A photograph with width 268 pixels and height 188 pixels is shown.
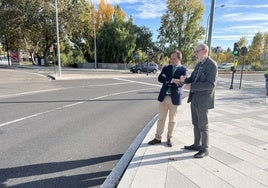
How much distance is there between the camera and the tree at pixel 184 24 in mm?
43625

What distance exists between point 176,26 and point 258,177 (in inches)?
1749

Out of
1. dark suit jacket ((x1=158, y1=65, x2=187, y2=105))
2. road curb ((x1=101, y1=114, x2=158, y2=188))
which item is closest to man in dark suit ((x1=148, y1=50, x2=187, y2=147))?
dark suit jacket ((x1=158, y1=65, x2=187, y2=105))

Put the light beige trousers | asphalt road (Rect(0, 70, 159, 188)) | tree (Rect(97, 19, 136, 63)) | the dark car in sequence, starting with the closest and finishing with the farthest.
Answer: asphalt road (Rect(0, 70, 159, 188))
the light beige trousers
the dark car
tree (Rect(97, 19, 136, 63))

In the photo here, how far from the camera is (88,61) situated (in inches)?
1900

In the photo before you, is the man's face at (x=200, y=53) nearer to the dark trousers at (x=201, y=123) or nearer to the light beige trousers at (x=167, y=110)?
the dark trousers at (x=201, y=123)

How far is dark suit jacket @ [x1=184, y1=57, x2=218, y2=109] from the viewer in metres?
3.74

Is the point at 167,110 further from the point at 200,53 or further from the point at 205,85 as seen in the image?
the point at 200,53

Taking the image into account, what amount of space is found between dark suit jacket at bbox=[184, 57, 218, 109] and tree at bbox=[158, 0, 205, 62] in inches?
1641

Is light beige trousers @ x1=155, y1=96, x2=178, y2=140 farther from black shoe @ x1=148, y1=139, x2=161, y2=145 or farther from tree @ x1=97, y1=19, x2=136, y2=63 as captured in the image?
tree @ x1=97, y1=19, x2=136, y2=63

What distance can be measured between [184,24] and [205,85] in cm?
4374

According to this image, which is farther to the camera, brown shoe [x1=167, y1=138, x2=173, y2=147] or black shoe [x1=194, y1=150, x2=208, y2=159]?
brown shoe [x1=167, y1=138, x2=173, y2=147]

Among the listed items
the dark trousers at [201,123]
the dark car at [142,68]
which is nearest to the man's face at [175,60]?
the dark trousers at [201,123]

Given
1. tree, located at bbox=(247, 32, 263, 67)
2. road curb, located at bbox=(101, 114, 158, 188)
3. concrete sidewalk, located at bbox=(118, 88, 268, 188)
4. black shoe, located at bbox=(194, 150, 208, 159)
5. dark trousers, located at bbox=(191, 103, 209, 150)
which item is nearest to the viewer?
concrete sidewalk, located at bbox=(118, 88, 268, 188)

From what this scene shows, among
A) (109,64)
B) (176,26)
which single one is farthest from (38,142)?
(176,26)
